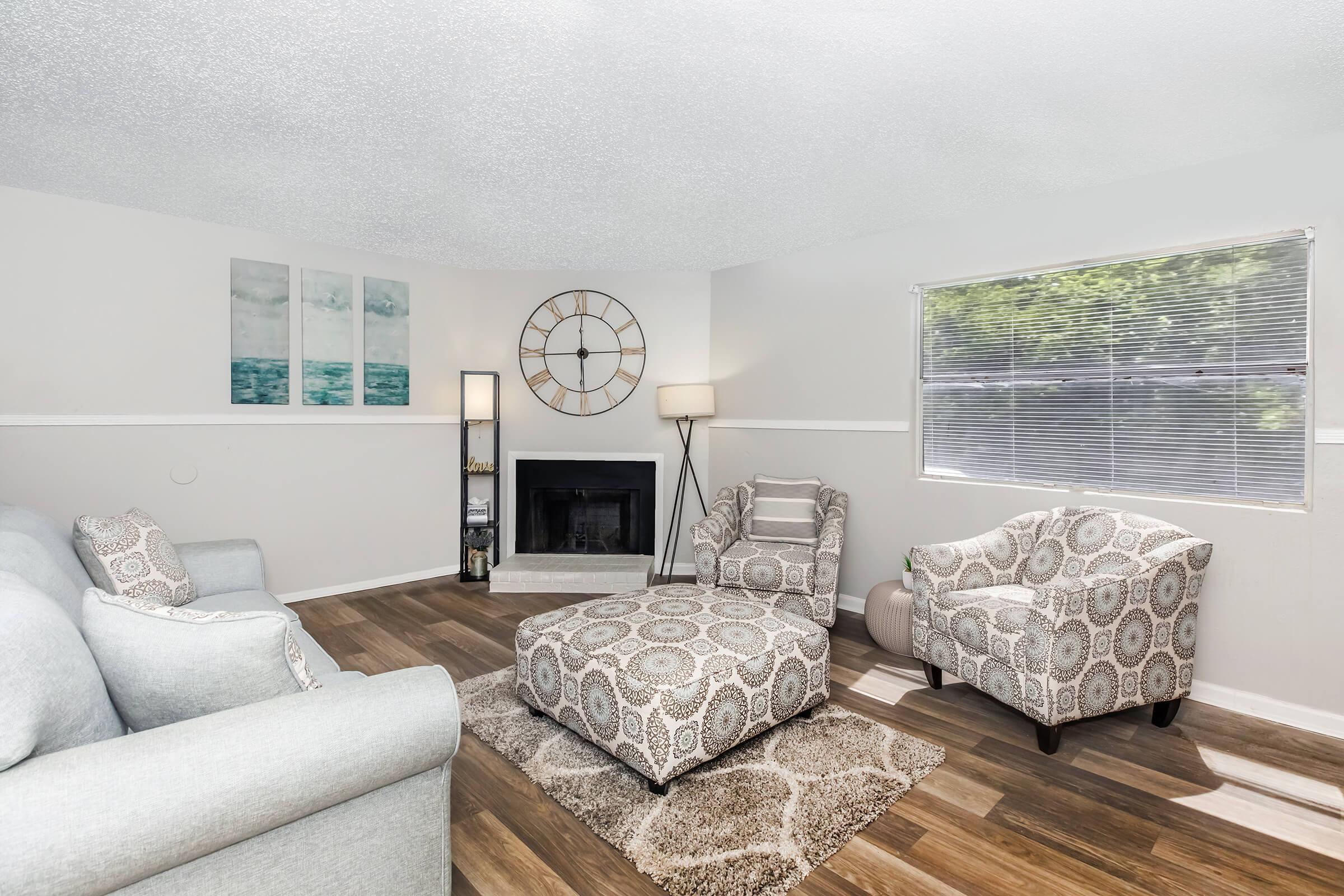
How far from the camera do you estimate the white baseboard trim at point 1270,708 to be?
8.68 ft

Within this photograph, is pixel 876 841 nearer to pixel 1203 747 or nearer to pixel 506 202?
pixel 1203 747

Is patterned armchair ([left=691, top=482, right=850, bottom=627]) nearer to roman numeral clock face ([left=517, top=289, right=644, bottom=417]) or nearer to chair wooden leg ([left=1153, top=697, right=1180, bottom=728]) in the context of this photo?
chair wooden leg ([left=1153, top=697, right=1180, bottom=728])

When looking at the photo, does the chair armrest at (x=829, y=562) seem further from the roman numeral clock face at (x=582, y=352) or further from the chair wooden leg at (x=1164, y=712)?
the roman numeral clock face at (x=582, y=352)

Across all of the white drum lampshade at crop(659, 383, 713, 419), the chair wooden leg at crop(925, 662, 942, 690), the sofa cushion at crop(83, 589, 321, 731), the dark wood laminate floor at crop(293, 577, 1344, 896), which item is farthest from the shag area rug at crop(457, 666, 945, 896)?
Answer: the white drum lampshade at crop(659, 383, 713, 419)

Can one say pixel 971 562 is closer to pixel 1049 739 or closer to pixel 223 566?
pixel 1049 739

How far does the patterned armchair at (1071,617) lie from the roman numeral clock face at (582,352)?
9.42 feet

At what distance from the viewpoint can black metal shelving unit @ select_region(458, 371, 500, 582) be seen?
4.87 metres

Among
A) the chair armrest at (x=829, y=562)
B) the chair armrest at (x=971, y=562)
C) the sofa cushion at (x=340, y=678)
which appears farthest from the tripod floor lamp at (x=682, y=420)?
the sofa cushion at (x=340, y=678)

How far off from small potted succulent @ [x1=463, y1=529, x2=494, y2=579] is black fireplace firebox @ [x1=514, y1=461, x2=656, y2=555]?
0.28 meters

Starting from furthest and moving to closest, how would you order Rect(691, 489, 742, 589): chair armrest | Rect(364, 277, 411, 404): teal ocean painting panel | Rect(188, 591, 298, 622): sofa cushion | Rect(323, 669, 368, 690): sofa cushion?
Rect(364, 277, 411, 404): teal ocean painting panel, Rect(691, 489, 742, 589): chair armrest, Rect(188, 591, 298, 622): sofa cushion, Rect(323, 669, 368, 690): sofa cushion

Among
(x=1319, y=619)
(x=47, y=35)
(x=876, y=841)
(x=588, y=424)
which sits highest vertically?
(x=47, y=35)

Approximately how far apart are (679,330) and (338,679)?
3.77 meters

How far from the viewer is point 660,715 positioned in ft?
6.95

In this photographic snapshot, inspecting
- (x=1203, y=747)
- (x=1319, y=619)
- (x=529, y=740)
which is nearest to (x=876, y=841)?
(x=529, y=740)
